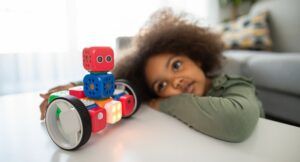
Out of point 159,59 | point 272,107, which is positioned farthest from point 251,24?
point 159,59

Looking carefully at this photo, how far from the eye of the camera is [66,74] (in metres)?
1.25

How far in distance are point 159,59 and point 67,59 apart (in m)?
0.70

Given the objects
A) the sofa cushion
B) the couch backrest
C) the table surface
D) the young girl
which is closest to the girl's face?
the young girl

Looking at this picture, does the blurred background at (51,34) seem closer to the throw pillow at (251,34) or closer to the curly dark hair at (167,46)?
the curly dark hair at (167,46)

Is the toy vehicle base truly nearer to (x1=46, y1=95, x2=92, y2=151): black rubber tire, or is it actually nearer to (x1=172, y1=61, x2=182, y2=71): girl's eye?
(x1=46, y1=95, x2=92, y2=151): black rubber tire

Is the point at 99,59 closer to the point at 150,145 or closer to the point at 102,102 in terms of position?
the point at 102,102

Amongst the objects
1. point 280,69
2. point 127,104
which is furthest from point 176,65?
point 280,69

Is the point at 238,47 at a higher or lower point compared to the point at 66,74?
higher

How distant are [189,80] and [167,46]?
16 cm

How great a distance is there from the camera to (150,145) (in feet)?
1.36

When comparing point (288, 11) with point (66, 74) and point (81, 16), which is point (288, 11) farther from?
point (66, 74)

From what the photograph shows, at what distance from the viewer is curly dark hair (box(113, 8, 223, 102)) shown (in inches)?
30.8

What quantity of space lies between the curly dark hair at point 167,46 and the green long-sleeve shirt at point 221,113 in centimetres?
21

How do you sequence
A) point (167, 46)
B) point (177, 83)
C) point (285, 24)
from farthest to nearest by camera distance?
point (285, 24), point (167, 46), point (177, 83)
